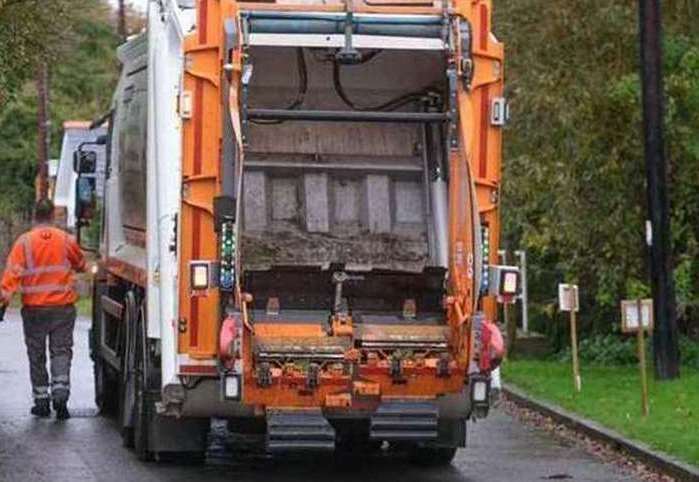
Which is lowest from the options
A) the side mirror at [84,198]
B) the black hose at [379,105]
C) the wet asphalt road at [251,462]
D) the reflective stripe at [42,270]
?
the wet asphalt road at [251,462]

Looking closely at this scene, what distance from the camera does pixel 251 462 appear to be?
13891 mm

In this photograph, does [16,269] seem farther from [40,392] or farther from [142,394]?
Result: [142,394]

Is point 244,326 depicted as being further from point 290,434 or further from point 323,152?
point 323,152

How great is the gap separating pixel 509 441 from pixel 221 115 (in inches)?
188

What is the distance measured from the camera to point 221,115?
11789 millimetres

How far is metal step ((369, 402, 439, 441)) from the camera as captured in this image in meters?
11.9

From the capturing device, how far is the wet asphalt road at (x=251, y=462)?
1305cm

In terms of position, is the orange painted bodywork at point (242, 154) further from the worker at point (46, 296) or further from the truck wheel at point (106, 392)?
the truck wheel at point (106, 392)

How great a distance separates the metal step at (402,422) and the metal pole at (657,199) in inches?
264

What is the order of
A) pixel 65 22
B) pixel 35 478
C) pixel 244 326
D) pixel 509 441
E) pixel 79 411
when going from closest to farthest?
pixel 244 326, pixel 35 478, pixel 509 441, pixel 79 411, pixel 65 22

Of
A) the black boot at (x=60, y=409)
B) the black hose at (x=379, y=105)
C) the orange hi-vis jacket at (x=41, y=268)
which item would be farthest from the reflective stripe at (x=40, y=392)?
the black hose at (x=379, y=105)

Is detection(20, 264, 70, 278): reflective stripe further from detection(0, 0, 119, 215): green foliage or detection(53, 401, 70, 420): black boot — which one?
detection(0, 0, 119, 215): green foliage

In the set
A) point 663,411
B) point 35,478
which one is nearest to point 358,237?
point 35,478

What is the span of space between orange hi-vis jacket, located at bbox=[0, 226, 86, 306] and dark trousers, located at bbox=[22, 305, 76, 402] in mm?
83
